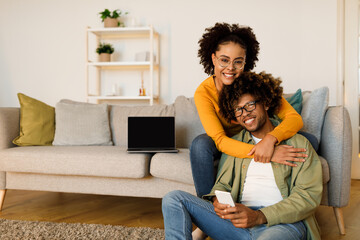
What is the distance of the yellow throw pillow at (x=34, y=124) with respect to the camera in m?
2.34

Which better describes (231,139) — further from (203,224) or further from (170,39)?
(170,39)

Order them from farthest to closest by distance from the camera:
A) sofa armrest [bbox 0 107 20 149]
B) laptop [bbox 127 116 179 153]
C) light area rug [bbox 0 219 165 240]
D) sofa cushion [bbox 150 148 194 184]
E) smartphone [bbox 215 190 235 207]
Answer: sofa armrest [bbox 0 107 20 149] < laptop [bbox 127 116 179 153] < sofa cushion [bbox 150 148 194 184] < light area rug [bbox 0 219 165 240] < smartphone [bbox 215 190 235 207]

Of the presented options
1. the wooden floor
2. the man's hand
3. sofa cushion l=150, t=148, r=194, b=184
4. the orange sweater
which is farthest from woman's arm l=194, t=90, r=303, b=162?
the wooden floor

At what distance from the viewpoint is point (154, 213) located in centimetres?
209

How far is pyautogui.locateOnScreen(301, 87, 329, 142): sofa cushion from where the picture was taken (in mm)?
1829

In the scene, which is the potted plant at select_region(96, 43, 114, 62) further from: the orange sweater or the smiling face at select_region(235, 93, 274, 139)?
the smiling face at select_region(235, 93, 274, 139)

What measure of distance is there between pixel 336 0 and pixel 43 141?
10.3 ft

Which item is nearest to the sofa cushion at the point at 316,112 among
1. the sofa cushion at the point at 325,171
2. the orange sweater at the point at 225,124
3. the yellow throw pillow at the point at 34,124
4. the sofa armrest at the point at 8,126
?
the sofa cushion at the point at 325,171

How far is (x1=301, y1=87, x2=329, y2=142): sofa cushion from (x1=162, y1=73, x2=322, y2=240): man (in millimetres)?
563

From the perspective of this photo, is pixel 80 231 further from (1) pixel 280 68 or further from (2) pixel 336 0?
(2) pixel 336 0

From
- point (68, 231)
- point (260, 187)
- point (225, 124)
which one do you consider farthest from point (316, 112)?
point (68, 231)

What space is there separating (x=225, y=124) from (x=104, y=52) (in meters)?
2.58

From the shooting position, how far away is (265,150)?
1192 millimetres

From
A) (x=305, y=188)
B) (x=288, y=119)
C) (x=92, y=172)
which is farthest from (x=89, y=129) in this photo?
(x=305, y=188)
